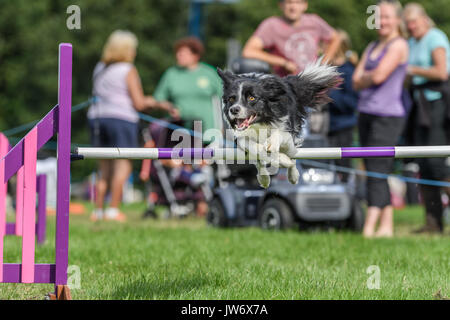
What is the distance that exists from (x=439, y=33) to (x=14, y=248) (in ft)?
13.4

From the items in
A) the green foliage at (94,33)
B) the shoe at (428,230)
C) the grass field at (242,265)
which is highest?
the green foliage at (94,33)

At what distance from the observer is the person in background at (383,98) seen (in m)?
5.59

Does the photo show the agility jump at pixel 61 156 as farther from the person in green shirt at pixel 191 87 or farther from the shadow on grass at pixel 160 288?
the person in green shirt at pixel 191 87

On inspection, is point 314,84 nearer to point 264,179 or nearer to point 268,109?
point 268,109

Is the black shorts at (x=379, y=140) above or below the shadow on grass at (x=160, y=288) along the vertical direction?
above

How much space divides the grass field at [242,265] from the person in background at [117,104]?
3.57 ft

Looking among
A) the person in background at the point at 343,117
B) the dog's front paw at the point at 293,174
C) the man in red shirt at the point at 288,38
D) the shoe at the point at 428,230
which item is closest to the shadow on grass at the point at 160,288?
the dog's front paw at the point at 293,174

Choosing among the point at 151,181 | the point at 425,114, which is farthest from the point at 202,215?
the point at 425,114

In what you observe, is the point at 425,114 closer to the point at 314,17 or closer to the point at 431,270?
the point at 314,17

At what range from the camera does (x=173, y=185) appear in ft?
29.2

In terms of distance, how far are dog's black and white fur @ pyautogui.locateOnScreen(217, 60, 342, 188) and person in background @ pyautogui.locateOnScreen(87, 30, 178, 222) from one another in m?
3.64

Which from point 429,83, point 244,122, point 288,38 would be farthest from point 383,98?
point 244,122

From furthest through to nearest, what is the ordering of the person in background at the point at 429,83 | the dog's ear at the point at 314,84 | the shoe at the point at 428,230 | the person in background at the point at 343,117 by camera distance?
the person in background at the point at 343,117 → the shoe at the point at 428,230 → the person in background at the point at 429,83 → the dog's ear at the point at 314,84

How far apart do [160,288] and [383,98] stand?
124 inches
